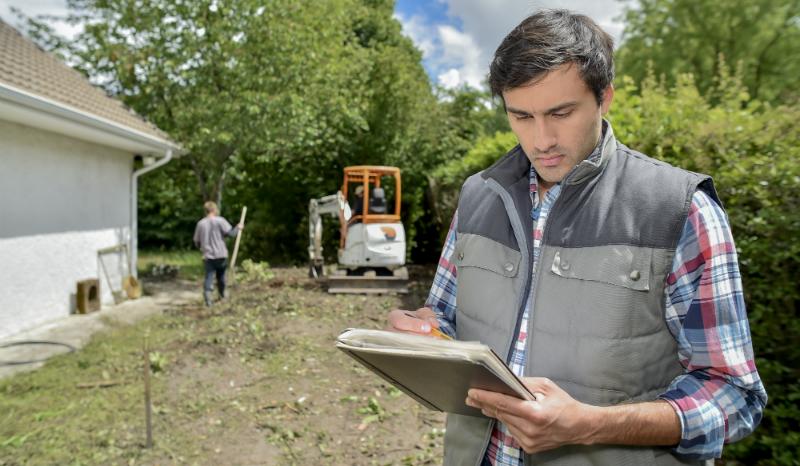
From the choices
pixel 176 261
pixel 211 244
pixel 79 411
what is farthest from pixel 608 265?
pixel 176 261

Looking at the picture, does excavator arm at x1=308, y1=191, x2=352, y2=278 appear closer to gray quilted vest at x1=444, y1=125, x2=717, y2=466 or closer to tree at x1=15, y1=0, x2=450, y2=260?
tree at x1=15, y1=0, x2=450, y2=260

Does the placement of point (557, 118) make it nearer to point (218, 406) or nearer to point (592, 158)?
point (592, 158)

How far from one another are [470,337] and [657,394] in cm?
47

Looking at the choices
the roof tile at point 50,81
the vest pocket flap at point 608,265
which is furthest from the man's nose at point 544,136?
the roof tile at point 50,81

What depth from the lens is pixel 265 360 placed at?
6.67 meters

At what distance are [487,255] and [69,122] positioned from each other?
27.4 ft

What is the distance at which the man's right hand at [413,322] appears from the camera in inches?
56.2

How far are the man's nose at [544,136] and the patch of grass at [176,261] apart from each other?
13874mm

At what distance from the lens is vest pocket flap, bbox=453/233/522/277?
1.39m

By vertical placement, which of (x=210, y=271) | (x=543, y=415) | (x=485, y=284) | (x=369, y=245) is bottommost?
(x=210, y=271)

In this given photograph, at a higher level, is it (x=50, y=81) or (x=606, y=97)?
(x=50, y=81)

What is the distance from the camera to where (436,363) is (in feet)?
3.65

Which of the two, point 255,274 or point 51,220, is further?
point 255,274

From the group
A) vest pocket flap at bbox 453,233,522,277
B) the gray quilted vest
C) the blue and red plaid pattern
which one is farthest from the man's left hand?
vest pocket flap at bbox 453,233,522,277
